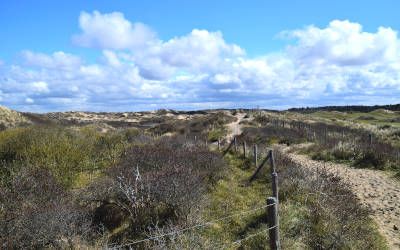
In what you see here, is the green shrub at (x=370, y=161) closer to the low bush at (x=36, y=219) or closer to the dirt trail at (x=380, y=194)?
the dirt trail at (x=380, y=194)

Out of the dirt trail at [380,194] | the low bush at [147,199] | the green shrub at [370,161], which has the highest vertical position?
the low bush at [147,199]

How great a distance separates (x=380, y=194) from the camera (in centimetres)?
1320

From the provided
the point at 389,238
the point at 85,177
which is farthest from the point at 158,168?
the point at 389,238

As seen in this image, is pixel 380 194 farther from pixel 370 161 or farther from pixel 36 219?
pixel 36 219

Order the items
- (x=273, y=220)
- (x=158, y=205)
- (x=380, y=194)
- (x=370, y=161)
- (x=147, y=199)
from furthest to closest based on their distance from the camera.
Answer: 1. (x=370, y=161)
2. (x=380, y=194)
3. (x=158, y=205)
4. (x=147, y=199)
5. (x=273, y=220)

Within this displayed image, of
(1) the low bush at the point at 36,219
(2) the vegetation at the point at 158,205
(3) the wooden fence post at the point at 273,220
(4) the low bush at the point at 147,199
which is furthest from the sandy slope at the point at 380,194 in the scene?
(1) the low bush at the point at 36,219

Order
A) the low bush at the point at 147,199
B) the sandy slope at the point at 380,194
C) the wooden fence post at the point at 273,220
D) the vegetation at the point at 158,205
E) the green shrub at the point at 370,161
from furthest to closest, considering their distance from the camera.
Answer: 1. the green shrub at the point at 370,161
2. the sandy slope at the point at 380,194
3. the low bush at the point at 147,199
4. the vegetation at the point at 158,205
5. the wooden fence post at the point at 273,220

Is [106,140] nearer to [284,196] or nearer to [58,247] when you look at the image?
[284,196]

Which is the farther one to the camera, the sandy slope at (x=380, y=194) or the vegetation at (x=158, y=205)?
the sandy slope at (x=380, y=194)

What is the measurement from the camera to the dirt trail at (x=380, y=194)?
9782 millimetres

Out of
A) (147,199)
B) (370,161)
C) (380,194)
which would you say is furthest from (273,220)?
(370,161)

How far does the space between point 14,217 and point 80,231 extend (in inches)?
49.9

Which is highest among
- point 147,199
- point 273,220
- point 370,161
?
point 273,220

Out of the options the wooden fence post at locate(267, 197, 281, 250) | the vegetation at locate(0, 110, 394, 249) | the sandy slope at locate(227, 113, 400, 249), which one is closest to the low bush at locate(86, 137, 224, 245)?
the vegetation at locate(0, 110, 394, 249)
